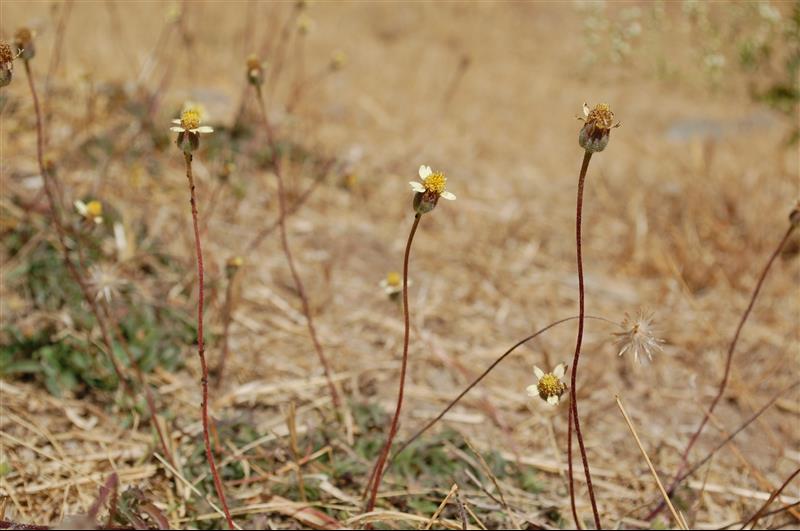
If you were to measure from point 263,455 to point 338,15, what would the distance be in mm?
5402

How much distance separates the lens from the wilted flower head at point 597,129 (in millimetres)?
1351

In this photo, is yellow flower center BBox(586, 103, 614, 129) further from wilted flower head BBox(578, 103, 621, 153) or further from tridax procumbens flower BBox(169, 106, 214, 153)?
tridax procumbens flower BBox(169, 106, 214, 153)

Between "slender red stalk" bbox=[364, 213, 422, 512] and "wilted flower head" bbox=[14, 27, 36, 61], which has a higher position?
"wilted flower head" bbox=[14, 27, 36, 61]

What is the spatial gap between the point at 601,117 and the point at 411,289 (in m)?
1.86

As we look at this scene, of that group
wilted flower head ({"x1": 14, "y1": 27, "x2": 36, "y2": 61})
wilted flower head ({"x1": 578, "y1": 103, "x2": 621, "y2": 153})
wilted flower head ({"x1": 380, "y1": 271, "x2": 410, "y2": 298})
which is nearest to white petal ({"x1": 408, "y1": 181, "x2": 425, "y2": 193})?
wilted flower head ({"x1": 578, "y1": 103, "x2": 621, "y2": 153})

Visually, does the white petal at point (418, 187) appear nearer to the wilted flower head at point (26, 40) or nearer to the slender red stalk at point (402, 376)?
the slender red stalk at point (402, 376)

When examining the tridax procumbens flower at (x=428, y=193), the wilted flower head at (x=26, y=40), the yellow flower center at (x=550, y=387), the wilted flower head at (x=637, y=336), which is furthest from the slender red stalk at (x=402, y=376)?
the wilted flower head at (x=26, y=40)

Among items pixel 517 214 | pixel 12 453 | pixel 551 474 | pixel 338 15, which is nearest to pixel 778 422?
pixel 551 474

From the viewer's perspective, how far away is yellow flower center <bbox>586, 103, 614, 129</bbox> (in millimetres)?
1349

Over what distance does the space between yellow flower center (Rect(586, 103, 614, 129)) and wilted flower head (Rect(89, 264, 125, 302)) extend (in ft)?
4.37

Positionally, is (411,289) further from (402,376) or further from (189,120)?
(189,120)

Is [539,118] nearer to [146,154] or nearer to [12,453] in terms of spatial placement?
[146,154]

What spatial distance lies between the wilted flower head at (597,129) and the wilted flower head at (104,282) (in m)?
1.31

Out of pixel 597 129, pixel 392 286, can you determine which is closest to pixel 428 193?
pixel 597 129
